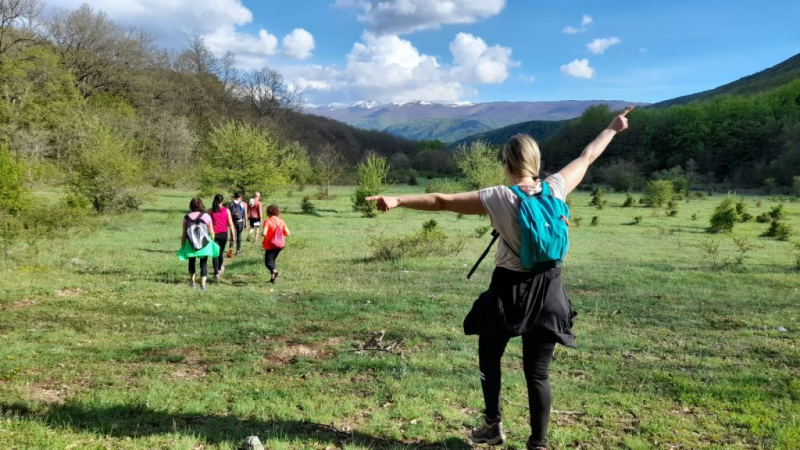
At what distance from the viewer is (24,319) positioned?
24.0 ft

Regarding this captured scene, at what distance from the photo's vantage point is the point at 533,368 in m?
3.03

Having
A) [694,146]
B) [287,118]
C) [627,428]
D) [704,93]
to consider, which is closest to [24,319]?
[627,428]

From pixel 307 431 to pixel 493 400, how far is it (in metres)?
1.49

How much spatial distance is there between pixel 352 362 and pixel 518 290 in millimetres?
3043

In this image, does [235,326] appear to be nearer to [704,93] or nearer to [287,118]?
[287,118]

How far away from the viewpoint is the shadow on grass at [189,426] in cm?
363

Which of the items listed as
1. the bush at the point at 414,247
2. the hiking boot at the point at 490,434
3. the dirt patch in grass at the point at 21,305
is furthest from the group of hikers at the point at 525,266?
the bush at the point at 414,247

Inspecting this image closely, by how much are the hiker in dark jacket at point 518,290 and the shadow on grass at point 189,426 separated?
909 millimetres

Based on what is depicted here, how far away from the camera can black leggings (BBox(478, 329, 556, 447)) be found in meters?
3.03

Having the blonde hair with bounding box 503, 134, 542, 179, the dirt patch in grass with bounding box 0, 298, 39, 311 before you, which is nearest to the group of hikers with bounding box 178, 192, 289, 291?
the dirt patch in grass with bounding box 0, 298, 39, 311

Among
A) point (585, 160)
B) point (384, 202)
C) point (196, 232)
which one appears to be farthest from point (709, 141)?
point (384, 202)

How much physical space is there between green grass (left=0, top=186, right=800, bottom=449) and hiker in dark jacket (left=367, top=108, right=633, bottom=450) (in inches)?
36.0

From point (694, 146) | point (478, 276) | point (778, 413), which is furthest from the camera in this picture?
point (694, 146)

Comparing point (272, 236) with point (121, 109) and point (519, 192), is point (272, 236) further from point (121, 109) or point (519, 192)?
point (121, 109)
